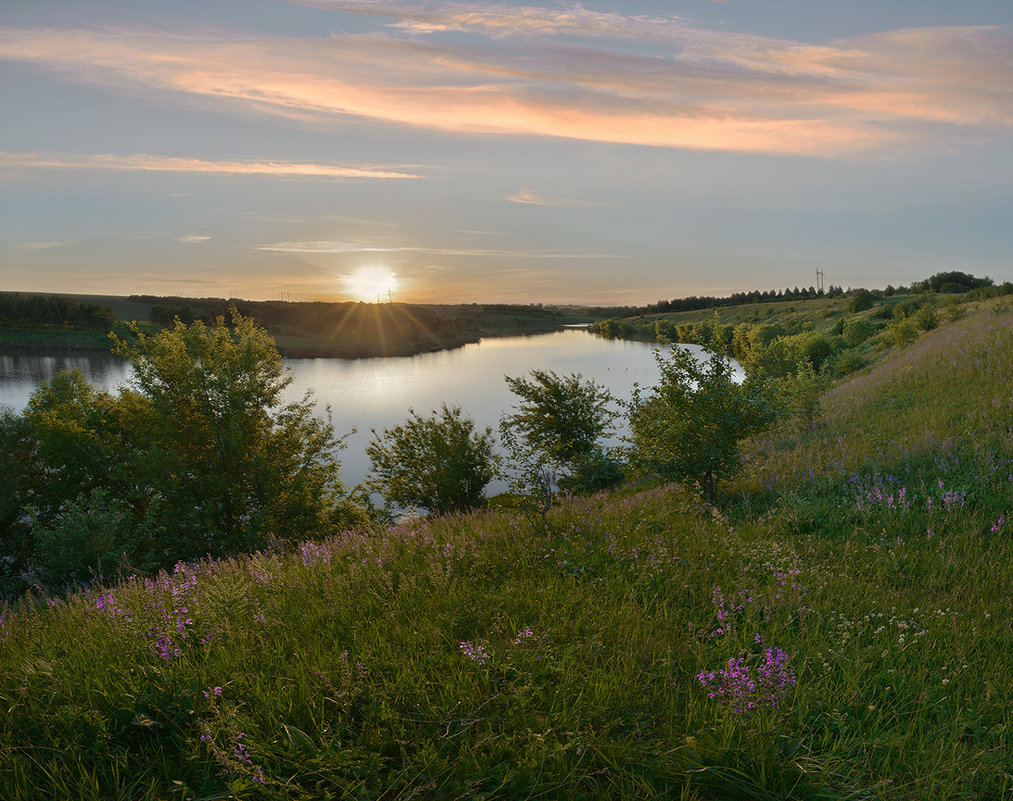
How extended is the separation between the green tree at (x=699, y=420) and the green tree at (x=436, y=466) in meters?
27.2

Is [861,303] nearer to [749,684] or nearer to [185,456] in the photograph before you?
[185,456]

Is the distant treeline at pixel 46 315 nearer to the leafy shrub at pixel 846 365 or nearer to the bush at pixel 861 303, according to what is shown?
the leafy shrub at pixel 846 365

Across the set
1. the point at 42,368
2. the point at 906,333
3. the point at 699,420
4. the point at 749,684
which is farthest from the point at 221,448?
the point at 42,368

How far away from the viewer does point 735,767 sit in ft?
8.18

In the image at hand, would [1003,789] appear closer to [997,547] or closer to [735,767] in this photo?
[735,767]

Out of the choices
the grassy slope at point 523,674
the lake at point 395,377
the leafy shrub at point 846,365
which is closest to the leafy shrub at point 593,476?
the lake at point 395,377

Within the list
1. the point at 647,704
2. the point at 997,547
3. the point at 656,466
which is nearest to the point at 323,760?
the point at 647,704

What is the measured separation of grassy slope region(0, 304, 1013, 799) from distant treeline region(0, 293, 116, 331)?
15516cm

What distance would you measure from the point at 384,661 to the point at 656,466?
7334 mm

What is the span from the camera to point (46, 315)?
126812 mm

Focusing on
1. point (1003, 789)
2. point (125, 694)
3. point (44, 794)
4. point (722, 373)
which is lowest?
point (1003, 789)

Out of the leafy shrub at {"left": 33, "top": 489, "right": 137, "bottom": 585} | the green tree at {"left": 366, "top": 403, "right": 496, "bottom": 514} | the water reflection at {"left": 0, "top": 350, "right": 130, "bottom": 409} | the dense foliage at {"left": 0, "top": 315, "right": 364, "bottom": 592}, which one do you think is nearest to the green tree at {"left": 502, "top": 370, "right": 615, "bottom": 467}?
the green tree at {"left": 366, "top": 403, "right": 496, "bottom": 514}

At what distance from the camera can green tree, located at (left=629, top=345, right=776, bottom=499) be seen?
938 centimetres

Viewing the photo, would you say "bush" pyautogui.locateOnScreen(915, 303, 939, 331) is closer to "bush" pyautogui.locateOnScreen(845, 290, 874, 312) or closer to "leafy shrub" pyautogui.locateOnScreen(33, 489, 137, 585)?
"leafy shrub" pyautogui.locateOnScreen(33, 489, 137, 585)
